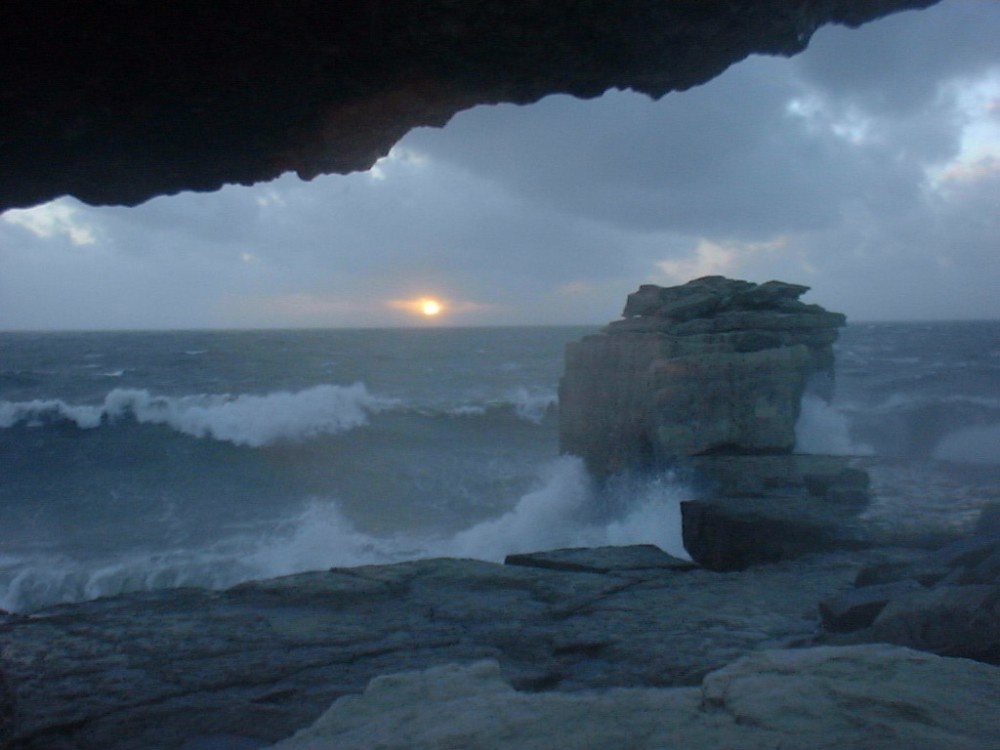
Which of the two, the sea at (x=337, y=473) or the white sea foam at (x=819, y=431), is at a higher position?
the white sea foam at (x=819, y=431)

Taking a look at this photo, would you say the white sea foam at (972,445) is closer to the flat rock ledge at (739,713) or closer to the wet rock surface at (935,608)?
the wet rock surface at (935,608)

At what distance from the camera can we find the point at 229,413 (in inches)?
1012

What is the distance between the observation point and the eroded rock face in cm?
1137

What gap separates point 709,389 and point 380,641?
8.11 metres

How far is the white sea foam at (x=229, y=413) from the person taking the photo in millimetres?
24531

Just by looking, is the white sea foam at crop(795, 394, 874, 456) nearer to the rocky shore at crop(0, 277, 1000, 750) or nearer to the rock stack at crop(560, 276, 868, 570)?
the rock stack at crop(560, 276, 868, 570)

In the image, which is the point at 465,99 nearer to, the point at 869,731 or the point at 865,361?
the point at 869,731

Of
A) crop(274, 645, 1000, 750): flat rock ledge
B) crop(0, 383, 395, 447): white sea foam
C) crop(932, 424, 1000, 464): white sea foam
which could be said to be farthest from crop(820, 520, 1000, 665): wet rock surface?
crop(0, 383, 395, 447): white sea foam

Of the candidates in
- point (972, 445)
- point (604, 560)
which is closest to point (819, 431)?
point (972, 445)

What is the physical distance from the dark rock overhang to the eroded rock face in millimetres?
7273

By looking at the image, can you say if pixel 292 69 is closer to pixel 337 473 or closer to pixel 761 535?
pixel 761 535

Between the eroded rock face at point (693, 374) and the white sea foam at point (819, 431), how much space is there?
732 millimetres

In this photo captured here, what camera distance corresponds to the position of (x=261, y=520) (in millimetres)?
15328

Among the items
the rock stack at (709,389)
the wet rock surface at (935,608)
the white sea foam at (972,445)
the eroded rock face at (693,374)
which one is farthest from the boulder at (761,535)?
the white sea foam at (972,445)
